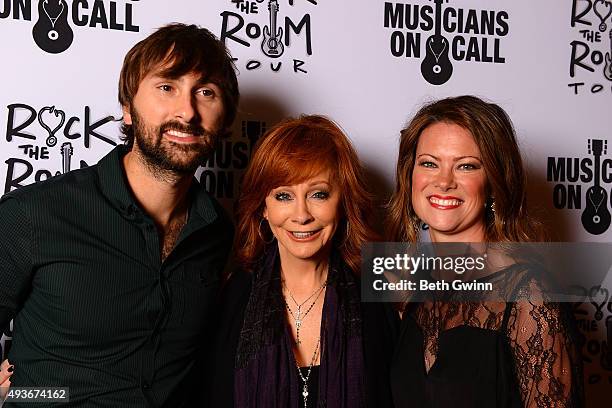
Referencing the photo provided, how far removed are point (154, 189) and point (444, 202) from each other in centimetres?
67

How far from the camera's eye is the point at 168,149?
1.57 metres

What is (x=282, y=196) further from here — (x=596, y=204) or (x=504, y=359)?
(x=596, y=204)

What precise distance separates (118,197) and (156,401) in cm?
45

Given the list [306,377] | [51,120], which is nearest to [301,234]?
[306,377]

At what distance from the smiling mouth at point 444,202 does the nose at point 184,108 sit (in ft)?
1.93

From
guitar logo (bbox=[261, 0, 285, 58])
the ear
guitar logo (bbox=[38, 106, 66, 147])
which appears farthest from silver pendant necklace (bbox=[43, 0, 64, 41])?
guitar logo (bbox=[261, 0, 285, 58])

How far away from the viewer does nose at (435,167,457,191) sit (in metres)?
1.64

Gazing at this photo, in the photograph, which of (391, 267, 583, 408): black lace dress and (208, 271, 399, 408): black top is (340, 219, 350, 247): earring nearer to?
(208, 271, 399, 408): black top

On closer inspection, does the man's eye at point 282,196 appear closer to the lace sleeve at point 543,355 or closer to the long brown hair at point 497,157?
the long brown hair at point 497,157

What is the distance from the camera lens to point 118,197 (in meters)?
1.57

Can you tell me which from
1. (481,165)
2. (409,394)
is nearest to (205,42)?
(481,165)

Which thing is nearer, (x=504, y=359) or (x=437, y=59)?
(x=504, y=359)

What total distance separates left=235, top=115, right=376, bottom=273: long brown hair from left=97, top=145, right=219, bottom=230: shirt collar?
0.41ft

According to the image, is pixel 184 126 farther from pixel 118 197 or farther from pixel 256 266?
pixel 256 266
